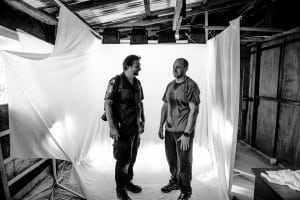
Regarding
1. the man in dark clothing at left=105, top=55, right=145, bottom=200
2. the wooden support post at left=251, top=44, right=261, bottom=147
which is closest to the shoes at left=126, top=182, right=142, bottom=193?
the man in dark clothing at left=105, top=55, right=145, bottom=200

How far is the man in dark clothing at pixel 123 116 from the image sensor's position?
7.31 feet

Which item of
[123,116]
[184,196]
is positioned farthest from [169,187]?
[123,116]

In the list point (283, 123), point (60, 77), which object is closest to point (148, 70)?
point (60, 77)

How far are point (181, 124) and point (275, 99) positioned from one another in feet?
8.09

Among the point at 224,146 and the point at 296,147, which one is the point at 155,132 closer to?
the point at 224,146

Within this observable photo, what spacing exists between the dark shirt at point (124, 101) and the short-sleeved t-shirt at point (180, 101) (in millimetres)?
467

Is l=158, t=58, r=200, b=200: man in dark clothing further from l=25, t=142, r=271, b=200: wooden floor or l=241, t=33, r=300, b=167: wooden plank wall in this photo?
l=241, t=33, r=300, b=167: wooden plank wall

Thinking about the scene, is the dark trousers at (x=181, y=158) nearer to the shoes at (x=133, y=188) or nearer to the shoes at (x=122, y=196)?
the shoes at (x=133, y=188)

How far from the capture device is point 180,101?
2.41 meters

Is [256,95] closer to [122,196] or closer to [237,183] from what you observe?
[237,183]

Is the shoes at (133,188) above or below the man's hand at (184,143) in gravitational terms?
below

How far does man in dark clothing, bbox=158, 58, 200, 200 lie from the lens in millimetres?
2299

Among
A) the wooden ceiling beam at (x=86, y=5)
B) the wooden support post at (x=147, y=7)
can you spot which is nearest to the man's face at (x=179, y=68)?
the wooden support post at (x=147, y=7)

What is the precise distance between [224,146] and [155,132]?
1.98m
